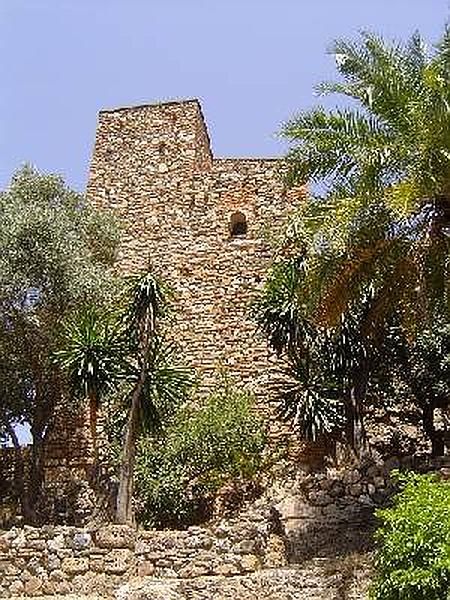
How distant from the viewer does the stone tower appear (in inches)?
958

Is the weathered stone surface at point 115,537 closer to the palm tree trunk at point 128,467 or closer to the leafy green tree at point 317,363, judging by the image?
the palm tree trunk at point 128,467

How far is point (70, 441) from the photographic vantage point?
23016 mm

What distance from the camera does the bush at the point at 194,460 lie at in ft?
63.4

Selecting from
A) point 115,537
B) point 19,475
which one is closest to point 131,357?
point 115,537

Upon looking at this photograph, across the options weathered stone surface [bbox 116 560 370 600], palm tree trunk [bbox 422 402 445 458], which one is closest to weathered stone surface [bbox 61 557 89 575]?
weathered stone surface [bbox 116 560 370 600]

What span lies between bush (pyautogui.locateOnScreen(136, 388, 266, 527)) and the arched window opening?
692 centimetres

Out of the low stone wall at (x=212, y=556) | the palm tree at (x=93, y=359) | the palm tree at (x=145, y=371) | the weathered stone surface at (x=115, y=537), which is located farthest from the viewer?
the palm tree at (x=93, y=359)

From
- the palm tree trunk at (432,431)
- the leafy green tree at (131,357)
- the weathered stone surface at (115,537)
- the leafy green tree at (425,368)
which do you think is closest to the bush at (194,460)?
the leafy green tree at (131,357)

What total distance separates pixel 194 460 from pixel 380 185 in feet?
25.9

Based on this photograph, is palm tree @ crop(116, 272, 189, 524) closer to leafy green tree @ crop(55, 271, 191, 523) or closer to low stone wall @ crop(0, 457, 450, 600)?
leafy green tree @ crop(55, 271, 191, 523)

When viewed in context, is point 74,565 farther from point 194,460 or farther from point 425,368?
point 425,368

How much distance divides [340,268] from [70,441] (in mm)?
10527

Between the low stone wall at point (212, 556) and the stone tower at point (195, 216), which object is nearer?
the low stone wall at point (212, 556)

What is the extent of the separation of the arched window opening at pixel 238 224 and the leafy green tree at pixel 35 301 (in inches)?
246
